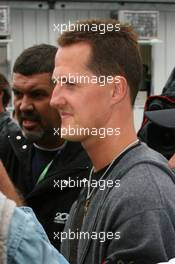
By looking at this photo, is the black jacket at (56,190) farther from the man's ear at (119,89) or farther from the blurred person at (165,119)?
the man's ear at (119,89)

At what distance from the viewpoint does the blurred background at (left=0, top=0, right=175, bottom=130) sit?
3703 mm

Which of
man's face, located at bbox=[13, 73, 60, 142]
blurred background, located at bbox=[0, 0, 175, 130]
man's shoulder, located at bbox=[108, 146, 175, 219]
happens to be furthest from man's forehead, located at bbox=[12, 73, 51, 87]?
blurred background, located at bbox=[0, 0, 175, 130]

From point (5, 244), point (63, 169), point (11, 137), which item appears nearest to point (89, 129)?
point (63, 169)

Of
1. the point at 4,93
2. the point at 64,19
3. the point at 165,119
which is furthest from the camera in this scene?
the point at 64,19

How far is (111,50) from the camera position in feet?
2.96

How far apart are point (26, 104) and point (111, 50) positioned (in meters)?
0.40

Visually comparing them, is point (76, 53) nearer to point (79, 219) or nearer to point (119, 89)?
point (119, 89)

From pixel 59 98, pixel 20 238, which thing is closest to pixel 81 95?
pixel 59 98

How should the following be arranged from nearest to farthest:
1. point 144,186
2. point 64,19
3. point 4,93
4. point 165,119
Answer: point 144,186, point 165,119, point 4,93, point 64,19

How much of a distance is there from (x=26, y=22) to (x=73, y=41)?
297 cm

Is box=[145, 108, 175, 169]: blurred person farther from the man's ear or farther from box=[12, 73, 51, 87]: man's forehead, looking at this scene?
box=[12, 73, 51, 87]: man's forehead

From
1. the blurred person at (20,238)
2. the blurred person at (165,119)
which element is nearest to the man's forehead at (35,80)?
the blurred person at (165,119)

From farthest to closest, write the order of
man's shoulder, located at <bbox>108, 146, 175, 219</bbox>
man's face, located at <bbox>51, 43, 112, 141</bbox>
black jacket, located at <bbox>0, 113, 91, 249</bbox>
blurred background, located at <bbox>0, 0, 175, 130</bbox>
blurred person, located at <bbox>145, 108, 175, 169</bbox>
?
blurred background, located at <bbox>0, 0, 175, 130</bbox>, black jacket, located at <bbox>0, 113, 91, 249</bbox>, blurred person, located at <bbox>145, 108, 175, 169</bbox>, man's face, located at <bbox>51, 43, 112, 141</bbox>, man's shoulder, located at <bbox>108, 146, 175, 219</bbox>

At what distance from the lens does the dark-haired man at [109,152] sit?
0.77m
